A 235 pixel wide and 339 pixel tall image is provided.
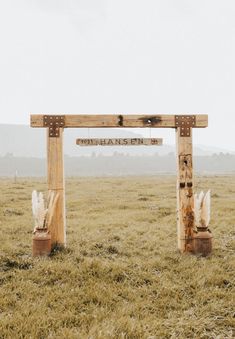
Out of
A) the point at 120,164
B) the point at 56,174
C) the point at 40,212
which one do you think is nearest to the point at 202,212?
the point at 56,174

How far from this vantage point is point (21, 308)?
5570mm

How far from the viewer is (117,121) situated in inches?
328

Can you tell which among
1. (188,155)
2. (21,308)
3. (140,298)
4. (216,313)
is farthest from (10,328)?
(188,155)

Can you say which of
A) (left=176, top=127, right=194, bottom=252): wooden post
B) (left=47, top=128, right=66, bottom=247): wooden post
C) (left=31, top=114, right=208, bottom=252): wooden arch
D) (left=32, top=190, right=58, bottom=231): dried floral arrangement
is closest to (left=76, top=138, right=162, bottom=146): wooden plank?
(left=31, top=114, right=208, bottom=252): wooden arch

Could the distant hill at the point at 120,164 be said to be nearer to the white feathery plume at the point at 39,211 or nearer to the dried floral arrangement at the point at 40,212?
the dried floral arrangement at the point at 40,212

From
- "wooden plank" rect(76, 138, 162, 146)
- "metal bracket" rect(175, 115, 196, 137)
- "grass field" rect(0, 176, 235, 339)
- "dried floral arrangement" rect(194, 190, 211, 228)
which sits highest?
"metal bracket" rect(175, 115, 196, 137)

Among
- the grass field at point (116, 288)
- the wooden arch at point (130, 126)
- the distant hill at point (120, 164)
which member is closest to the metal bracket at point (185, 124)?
the wooden arch at point (130, 126)

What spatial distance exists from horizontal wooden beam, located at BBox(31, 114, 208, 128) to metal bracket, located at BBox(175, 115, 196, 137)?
0.16 ft

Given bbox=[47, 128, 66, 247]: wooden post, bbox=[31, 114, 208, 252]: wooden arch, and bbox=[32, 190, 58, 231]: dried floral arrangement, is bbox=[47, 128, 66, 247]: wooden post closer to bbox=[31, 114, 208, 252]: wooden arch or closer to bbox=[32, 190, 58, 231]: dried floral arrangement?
bbox=[31, 114, 208, 252]: wooden arch

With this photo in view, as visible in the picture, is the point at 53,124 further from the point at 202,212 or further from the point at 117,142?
the point at 202,212

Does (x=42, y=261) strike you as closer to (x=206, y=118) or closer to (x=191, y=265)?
(x=191, y=265)

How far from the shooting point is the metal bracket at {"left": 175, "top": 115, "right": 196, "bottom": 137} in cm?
849

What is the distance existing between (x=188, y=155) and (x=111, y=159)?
14734 cm

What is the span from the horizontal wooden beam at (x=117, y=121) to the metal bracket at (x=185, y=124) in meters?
0.05
